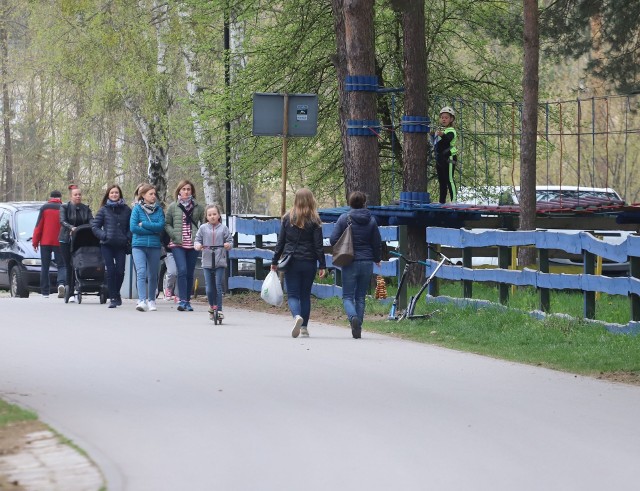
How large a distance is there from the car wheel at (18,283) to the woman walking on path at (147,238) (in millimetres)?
7198

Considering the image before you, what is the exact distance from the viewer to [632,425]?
10258mm

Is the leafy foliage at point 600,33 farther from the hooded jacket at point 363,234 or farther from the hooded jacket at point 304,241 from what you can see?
the hooded jacket at point 304,241

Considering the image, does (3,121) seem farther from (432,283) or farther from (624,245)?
(624,245)

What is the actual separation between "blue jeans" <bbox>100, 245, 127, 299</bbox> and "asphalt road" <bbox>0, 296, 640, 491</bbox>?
19.0 feet

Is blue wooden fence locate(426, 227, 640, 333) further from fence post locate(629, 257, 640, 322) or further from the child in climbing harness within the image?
the child in climbing harness

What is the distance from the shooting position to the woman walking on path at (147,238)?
21.8 m

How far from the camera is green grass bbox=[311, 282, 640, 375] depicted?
14.7 m

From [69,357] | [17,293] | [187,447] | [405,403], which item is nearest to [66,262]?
[17,293]

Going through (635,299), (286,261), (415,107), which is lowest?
(635,299)

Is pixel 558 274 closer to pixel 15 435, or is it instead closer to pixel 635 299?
pixel 635 299

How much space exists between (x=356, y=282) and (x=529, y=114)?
178 inches

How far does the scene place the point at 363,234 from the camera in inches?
700

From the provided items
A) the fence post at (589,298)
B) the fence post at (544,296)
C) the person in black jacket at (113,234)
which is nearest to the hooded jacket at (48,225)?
the person in black jacket at (113,234)

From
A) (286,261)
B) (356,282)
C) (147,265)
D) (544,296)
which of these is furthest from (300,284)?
(147,265)
